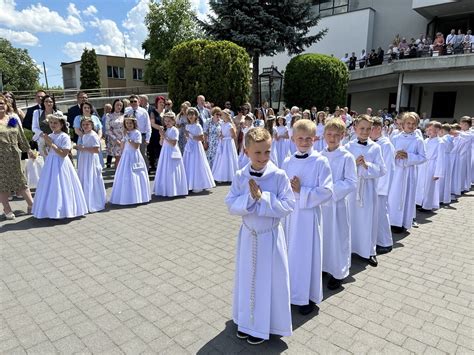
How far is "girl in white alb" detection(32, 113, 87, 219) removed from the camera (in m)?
6.38

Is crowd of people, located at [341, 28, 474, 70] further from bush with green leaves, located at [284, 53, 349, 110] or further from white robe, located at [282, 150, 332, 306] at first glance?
white robe, located at [282, 150, 332, 306]

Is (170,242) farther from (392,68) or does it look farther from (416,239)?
(392,68)

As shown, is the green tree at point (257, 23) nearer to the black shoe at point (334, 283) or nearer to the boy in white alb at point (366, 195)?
the boy in white alb at point (366, 195)

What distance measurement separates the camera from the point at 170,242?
573 centimetres

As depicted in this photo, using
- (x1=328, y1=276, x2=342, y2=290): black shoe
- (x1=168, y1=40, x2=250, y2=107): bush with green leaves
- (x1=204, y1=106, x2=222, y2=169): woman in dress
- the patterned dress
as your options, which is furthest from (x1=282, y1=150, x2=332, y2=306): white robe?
(x1=168, y1=40, x2=250, y2=107): bush with green leaves

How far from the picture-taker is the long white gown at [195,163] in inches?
364

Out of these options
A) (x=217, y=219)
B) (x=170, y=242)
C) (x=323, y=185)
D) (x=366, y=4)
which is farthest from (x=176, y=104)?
(x=366, y=4)

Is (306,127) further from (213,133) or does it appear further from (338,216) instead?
(213,133)

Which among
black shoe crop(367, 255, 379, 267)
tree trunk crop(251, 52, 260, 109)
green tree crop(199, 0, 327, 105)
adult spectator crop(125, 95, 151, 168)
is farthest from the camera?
tree trunk crop(251, 52, 260, 109)

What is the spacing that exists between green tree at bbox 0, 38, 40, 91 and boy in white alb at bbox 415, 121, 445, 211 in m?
72.6

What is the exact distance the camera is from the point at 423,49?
23.3 metres

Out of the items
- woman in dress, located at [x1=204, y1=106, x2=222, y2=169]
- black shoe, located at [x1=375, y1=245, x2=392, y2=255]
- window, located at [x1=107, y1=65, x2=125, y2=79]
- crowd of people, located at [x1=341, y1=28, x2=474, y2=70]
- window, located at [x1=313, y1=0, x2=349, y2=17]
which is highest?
window, located at [x1=313, y1=0, x2=349, y2=17]

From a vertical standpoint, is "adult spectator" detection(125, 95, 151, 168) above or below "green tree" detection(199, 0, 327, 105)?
below

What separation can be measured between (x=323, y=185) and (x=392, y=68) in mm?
24603
